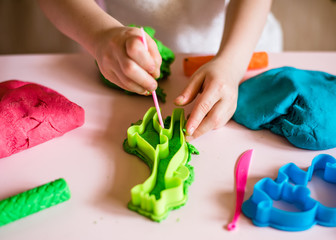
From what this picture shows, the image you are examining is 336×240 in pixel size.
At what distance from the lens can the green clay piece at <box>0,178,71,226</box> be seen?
1.73 ft

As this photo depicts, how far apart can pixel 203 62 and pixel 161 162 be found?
0.34m

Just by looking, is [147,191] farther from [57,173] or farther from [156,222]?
[57,173]

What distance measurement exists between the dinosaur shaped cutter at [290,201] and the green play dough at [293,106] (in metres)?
0.06

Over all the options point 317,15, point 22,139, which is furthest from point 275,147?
point 317,15

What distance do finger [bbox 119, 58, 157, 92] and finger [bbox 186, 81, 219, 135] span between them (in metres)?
0.10

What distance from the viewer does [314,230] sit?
518 millimetres

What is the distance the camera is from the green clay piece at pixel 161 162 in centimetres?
54

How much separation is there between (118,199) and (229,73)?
0.35 metres

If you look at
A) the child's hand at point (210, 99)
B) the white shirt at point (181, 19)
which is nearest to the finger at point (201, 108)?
the child's hand at point (210, 99)

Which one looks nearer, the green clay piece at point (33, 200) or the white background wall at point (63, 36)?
the green clay piece at point (33, 200)

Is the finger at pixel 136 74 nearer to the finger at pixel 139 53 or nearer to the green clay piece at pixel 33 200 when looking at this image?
the finger at pixel 139 53

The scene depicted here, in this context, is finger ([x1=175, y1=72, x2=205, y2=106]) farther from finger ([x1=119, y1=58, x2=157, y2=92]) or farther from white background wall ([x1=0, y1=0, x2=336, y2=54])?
white background wall ([x1=0, y1=0, x2=336, y2=54])

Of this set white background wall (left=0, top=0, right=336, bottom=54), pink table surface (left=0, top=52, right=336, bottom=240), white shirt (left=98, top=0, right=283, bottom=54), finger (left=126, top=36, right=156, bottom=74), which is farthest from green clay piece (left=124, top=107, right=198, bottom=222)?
white background wall (left=0, top=0, right=336, bottom=54)

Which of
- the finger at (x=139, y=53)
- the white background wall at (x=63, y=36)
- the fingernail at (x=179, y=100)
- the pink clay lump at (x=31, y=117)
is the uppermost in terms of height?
the finger at (x=139, y=53)
